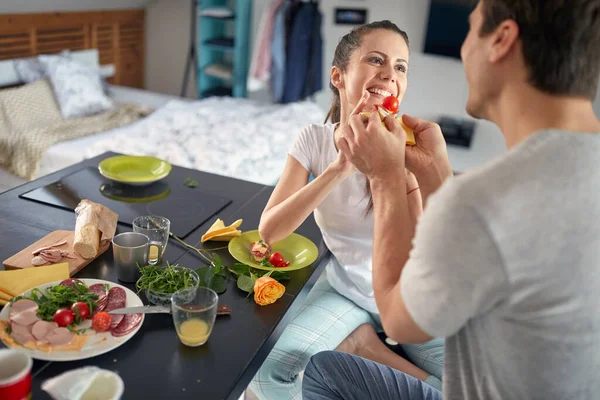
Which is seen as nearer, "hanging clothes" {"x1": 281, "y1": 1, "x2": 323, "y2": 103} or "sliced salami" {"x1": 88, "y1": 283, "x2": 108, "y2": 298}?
"sliced salami" {"x1": 88, "y1": 283, "x2": 108, "y2": 298}

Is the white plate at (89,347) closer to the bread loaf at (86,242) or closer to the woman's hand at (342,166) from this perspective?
the bread loaf at (86,242)

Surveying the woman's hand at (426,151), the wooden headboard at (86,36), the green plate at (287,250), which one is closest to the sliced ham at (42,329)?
the green plate at (287,250)

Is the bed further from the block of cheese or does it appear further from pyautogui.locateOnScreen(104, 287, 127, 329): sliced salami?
pyautogui.locateOnScreen(104, 287, 127, 329): sliced salami

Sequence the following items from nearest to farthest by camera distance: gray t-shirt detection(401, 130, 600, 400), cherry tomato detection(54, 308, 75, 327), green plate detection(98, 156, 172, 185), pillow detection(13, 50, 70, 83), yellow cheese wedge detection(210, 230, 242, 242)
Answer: gray t-shirt detection(401, 130, 600, 400)
cherry tomato detection(54, 308, 75, 327)
yellow cheese wedge detection(210, 230, 242, 242)
green plate detection(98, 156, 172, 185)
pillow detection(13, 50, 70, 83)

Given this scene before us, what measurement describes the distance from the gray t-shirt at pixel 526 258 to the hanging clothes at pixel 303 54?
3824mm

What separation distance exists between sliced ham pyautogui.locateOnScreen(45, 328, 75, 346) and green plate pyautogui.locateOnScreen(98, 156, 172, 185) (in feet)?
2.74

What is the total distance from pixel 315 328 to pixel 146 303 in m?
0.53

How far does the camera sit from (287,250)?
1469 mm

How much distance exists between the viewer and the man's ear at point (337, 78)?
5.37 feet

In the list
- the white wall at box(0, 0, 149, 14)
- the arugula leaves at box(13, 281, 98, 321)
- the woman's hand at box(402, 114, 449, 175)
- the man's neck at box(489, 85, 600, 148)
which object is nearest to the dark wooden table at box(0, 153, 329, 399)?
the arugula leaves at box(13, 281, 98, 321)

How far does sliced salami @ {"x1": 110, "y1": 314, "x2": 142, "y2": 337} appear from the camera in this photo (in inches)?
39.9

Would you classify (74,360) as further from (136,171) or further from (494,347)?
(136,171)

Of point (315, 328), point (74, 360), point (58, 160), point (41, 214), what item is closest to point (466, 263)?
point (74, 360)

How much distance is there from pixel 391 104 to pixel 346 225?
15.3 inches
